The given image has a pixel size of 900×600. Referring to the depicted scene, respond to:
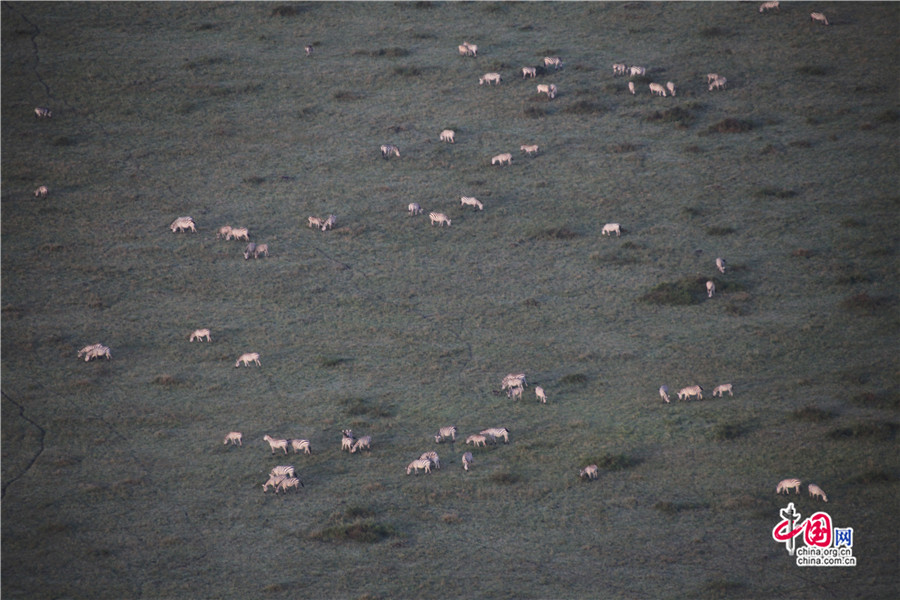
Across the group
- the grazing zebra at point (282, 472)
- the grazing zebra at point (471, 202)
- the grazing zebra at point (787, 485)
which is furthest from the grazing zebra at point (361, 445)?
the grazing zebra at point (471, 202)

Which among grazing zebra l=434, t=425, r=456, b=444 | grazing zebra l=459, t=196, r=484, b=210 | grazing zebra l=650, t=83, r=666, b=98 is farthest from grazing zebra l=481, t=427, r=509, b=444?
grazing zebra l=650, t=83, r=666, b=98

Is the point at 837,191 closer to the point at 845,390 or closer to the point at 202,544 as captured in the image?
the point at 845,390

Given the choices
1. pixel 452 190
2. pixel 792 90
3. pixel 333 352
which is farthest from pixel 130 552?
pixel 792 90

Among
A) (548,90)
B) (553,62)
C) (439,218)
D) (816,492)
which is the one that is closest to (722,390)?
(816,492)

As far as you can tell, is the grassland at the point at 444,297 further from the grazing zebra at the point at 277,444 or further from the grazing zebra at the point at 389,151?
the grazing zebra at the point at 277,444

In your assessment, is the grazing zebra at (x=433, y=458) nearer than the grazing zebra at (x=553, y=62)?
Yes

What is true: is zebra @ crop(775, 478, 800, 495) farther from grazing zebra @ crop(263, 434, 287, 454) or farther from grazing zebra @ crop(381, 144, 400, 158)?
grazing zebra @ crop(381, 144, 400, 158)

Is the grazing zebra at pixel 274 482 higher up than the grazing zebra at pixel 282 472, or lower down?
lower down
